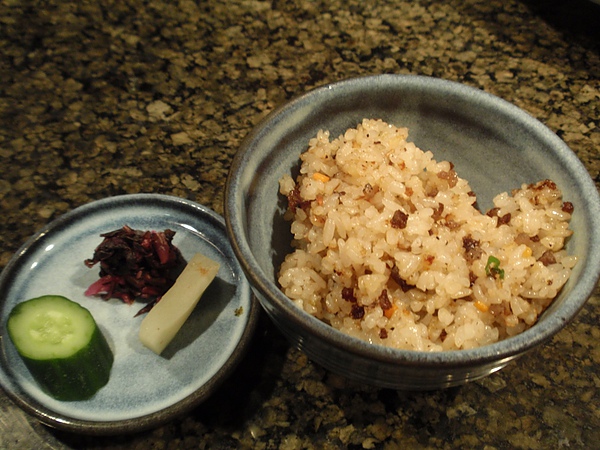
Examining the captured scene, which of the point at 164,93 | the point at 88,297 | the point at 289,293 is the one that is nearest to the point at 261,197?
the point at 289,293

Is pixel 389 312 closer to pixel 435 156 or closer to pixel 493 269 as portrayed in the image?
pixel 493 269

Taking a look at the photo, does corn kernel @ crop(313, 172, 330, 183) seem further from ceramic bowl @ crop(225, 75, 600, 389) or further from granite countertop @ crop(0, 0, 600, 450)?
granite countertop @ crop(0, 0, 600, 450)

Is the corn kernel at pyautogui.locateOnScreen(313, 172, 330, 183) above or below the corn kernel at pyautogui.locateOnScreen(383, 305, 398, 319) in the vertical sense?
above

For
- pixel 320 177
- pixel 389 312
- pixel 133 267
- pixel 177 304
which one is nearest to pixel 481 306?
pixel 389 312

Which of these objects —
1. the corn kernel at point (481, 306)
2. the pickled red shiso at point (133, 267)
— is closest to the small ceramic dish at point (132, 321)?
the pickled red shiso at point (133, 267)

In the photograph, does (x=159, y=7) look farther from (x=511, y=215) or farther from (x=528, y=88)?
(x=511, y=215)

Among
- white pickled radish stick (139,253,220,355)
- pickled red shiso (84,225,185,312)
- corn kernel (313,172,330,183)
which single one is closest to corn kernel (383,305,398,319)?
corn kernel (313,172,330,183)

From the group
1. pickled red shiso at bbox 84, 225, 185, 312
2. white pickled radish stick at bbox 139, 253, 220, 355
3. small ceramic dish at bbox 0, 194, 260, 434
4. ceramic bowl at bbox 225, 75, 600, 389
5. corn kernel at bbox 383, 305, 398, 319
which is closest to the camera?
ceramic bowl at bbox 225, 75, 600, 389
